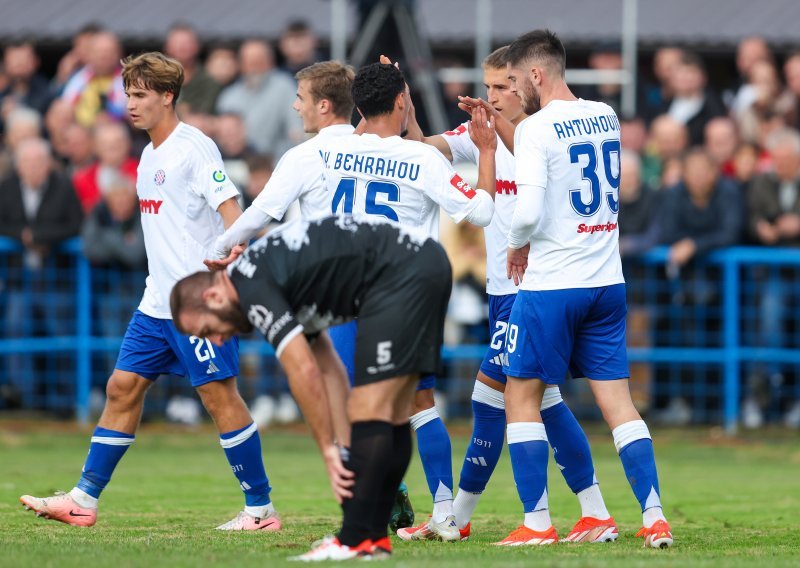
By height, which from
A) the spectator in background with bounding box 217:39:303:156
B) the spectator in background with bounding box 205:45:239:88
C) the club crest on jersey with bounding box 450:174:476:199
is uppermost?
the spectator in background with bounding box 205:45:239:88

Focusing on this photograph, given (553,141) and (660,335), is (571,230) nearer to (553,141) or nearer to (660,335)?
(553,141)

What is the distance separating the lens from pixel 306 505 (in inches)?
427

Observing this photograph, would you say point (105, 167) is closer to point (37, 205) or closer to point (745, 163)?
point (37, 205)

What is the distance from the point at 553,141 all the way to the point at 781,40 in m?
13.0

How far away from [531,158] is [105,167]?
9.30 meters

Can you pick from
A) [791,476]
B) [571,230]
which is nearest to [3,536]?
[571,230]

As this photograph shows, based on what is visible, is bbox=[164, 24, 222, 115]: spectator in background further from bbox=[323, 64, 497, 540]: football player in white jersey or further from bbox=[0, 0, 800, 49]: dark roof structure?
bbox=[323, 64, 497, 540]: football player in white jersey

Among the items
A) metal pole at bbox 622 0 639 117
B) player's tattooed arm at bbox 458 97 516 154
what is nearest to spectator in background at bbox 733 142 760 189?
metal pole at bbox 622 0 639 117

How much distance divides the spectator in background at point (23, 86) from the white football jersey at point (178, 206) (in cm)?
1013

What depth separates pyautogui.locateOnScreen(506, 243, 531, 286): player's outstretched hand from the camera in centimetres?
876

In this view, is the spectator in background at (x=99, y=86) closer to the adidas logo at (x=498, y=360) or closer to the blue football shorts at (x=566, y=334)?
the adidas logo at (x=498, y=360)

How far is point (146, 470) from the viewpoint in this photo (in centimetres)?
1322

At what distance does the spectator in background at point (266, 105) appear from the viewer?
57.0 ft

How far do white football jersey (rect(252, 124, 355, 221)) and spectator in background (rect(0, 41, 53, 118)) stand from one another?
10.8 m
